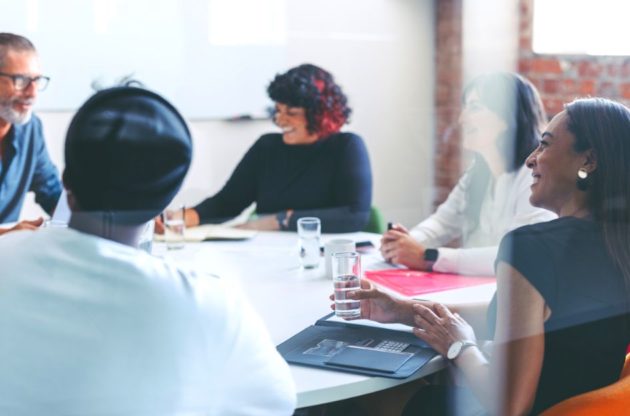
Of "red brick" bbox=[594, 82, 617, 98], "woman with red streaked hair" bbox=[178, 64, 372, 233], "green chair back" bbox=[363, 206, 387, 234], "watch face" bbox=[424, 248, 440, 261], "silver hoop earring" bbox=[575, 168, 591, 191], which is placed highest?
"red brick" bbox=[594, 82, 617, 98]

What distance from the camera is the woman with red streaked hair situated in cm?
286

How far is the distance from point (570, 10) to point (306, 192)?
130 centimetres

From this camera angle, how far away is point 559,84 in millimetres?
3420

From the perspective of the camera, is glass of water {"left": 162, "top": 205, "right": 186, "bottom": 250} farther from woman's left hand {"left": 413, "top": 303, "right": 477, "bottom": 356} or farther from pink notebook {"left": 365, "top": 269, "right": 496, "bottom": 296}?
→ woman's left hand {"left": 413, "top": 303, "right": 477, "bottom": 356}

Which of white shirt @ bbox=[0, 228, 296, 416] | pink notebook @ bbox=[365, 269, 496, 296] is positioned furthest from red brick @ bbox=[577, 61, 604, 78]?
white shirt @ bbox=[0, 228, 296, 416]

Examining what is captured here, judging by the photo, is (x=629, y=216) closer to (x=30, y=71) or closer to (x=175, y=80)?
(x=30, y=71)

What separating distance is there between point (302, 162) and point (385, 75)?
4.62 ft

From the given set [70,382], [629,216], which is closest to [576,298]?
[629,216]

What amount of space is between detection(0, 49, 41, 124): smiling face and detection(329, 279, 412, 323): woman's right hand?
1.20m

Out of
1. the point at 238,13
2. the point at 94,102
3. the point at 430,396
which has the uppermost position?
the point at 238,13

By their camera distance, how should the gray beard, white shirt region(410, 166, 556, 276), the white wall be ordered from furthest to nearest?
the white wall → the gray beard → white shirt region(410, 166, 556, 276)

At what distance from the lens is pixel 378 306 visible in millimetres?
1640

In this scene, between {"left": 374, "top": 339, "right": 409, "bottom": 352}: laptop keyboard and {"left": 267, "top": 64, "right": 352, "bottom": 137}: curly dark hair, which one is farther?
{"left": 267, "top": 64, "right": 352, "bottom": 137}: curly dark hair

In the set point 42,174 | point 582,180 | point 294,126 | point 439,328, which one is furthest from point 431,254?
point 42,174
